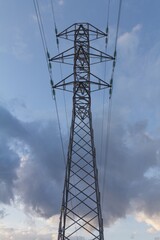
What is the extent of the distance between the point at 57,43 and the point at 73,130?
10.4 meters

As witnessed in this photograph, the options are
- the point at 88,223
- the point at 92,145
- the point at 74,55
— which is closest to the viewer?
the point at 88,223

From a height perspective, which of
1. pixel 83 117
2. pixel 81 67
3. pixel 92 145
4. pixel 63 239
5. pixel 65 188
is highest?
pixel 81 67

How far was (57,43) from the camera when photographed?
158ft

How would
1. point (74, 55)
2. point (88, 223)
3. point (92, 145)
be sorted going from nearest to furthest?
point (88, 223), point (92, 145), point (74, 55)

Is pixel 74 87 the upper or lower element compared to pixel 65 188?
upper

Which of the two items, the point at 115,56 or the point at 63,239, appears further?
the point at 115,56

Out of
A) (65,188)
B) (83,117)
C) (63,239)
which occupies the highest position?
(83,117)

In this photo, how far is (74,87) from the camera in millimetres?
44125

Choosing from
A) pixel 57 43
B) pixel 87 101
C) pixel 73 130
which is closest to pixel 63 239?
pixel 73 130

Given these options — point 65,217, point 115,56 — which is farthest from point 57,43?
point 65,217

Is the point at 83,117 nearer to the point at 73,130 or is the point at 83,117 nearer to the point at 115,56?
the point at 73,130

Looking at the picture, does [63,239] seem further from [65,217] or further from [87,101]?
[87,101]

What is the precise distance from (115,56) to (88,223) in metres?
15.9

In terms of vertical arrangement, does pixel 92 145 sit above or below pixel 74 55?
below
